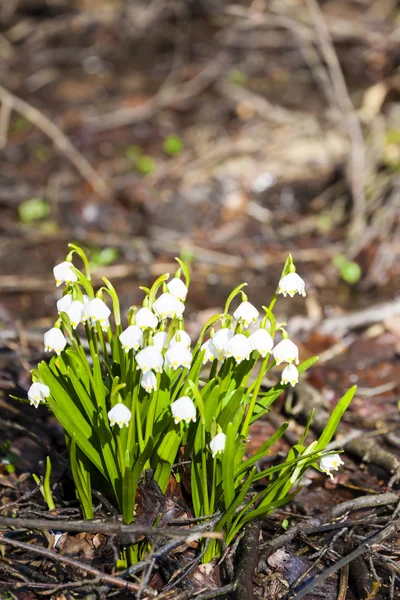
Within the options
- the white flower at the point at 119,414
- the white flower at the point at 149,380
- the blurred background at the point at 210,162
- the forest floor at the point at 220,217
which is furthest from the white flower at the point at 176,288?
the blurred background at the point at 210,162

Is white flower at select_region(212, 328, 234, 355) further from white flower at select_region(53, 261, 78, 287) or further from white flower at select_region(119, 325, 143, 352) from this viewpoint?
white flower at select_region(53, 261, 78, 287)

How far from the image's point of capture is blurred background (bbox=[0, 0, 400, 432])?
4848mm

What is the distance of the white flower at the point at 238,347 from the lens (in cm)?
170

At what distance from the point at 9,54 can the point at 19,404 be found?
286 inches

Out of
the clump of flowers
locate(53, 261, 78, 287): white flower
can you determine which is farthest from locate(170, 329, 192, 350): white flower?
locate(53, 261, 78, 287): white flower

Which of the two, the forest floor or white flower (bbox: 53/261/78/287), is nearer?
white flower (bbox: 53/261/78/287)

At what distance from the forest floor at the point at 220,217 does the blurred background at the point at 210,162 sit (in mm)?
25

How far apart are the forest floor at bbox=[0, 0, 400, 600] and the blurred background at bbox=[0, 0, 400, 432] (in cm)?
2

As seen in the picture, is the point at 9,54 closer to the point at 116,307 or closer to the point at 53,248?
the point at 53,248

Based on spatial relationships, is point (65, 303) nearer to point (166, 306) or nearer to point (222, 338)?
point (166, 306)

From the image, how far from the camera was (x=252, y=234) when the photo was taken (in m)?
5.94

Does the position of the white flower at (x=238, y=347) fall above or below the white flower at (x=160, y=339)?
below

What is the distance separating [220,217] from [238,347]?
458 centimetres

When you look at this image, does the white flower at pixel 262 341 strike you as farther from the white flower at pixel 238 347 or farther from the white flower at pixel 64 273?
the white flower at pixel 64 273
